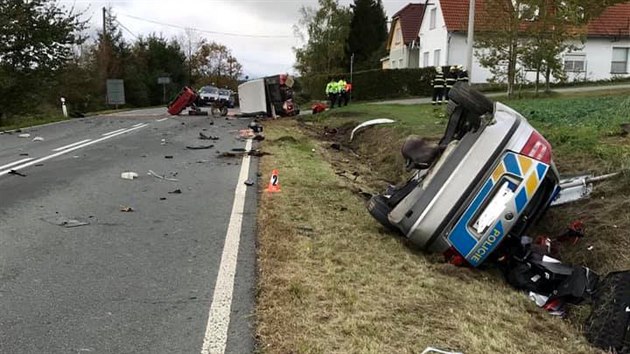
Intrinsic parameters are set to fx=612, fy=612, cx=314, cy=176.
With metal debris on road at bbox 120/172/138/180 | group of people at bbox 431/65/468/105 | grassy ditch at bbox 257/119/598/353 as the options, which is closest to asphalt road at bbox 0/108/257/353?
metal debris on road at bbox 120/172/138/180

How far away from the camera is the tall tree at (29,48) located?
24.1 meters

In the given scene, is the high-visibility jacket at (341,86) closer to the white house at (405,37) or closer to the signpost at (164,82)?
the white house at (405,37)

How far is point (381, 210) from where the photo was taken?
605 centimetres

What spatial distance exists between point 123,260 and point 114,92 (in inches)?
1840

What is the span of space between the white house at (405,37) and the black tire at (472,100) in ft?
135

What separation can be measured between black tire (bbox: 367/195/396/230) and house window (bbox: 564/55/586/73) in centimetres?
3505

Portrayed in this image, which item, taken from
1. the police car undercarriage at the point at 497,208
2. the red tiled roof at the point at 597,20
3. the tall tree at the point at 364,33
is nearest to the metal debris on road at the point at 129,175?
the police car undercarriage at the point at 497,208

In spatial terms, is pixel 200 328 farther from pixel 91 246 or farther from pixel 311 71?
pixel 311 71

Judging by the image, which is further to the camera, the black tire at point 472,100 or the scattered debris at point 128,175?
the scattered debris at point 128,175

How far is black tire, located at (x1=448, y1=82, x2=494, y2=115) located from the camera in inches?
222

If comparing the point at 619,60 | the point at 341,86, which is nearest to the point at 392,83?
the point at 341,86

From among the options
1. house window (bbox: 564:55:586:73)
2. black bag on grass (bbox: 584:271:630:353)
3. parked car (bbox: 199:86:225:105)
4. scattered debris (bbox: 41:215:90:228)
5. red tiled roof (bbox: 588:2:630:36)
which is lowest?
black bag on grass (bbox: 584:271:630:353)

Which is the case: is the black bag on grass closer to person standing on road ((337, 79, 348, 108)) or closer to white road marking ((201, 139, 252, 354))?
white road marking ((201, 139, 252, 354))

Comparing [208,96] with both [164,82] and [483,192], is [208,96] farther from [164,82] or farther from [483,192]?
[483,192]
